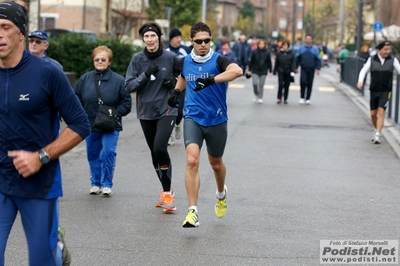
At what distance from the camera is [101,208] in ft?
27.7

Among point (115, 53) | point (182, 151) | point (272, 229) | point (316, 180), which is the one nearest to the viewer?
point (272, 229)

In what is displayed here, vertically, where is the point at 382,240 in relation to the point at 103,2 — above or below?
below

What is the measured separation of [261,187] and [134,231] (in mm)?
2901

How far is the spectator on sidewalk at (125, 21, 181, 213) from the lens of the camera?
834 centimetres

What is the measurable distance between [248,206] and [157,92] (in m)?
1.61

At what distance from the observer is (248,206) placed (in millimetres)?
8742

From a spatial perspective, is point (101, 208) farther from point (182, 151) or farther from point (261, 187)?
point (182, 151)

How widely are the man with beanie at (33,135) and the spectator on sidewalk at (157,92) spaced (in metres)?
3.91

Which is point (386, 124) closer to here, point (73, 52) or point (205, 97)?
point (73, 52)

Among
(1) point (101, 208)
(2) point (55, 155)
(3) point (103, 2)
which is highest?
(3) point (103, 2)

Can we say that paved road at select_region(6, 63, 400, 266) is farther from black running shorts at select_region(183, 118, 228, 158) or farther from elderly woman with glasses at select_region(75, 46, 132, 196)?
black running shorts at select_region(183, 118, 228, 158)

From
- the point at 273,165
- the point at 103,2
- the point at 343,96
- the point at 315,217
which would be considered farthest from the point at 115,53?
the point at 103,2

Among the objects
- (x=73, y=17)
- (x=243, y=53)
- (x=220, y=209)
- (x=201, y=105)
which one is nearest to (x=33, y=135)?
(x=201, y=105)

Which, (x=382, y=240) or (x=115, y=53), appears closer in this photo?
(x=382, y=240)
